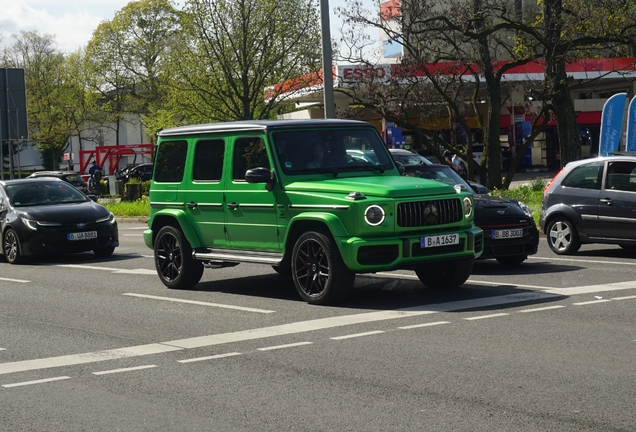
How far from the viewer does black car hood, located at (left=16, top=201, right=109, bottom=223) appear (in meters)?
18.8

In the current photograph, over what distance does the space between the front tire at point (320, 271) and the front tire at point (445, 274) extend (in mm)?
1209

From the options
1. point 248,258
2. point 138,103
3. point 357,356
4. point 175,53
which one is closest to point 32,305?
point 248,258

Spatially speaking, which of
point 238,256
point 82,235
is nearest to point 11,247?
point 82,235

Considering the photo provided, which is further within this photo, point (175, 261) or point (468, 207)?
point (175, 261)

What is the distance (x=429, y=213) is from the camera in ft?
37.3

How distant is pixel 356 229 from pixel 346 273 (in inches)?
19.9

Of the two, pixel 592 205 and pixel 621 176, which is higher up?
pixel 621 176

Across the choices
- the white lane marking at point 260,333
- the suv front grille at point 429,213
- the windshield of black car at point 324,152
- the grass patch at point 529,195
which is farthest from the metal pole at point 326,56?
the white lane marking at point 260,333

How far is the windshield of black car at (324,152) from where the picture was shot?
40.0 ft

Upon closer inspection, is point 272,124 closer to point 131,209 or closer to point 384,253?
point 384,253

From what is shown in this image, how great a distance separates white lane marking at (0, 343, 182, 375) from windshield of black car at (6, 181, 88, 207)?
36.3 ft

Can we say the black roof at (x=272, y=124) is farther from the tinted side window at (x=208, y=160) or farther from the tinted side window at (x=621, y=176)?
the tinted side window at (x=621, y=176)

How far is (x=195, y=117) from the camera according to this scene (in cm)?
4934

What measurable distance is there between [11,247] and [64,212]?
113 centimetres
